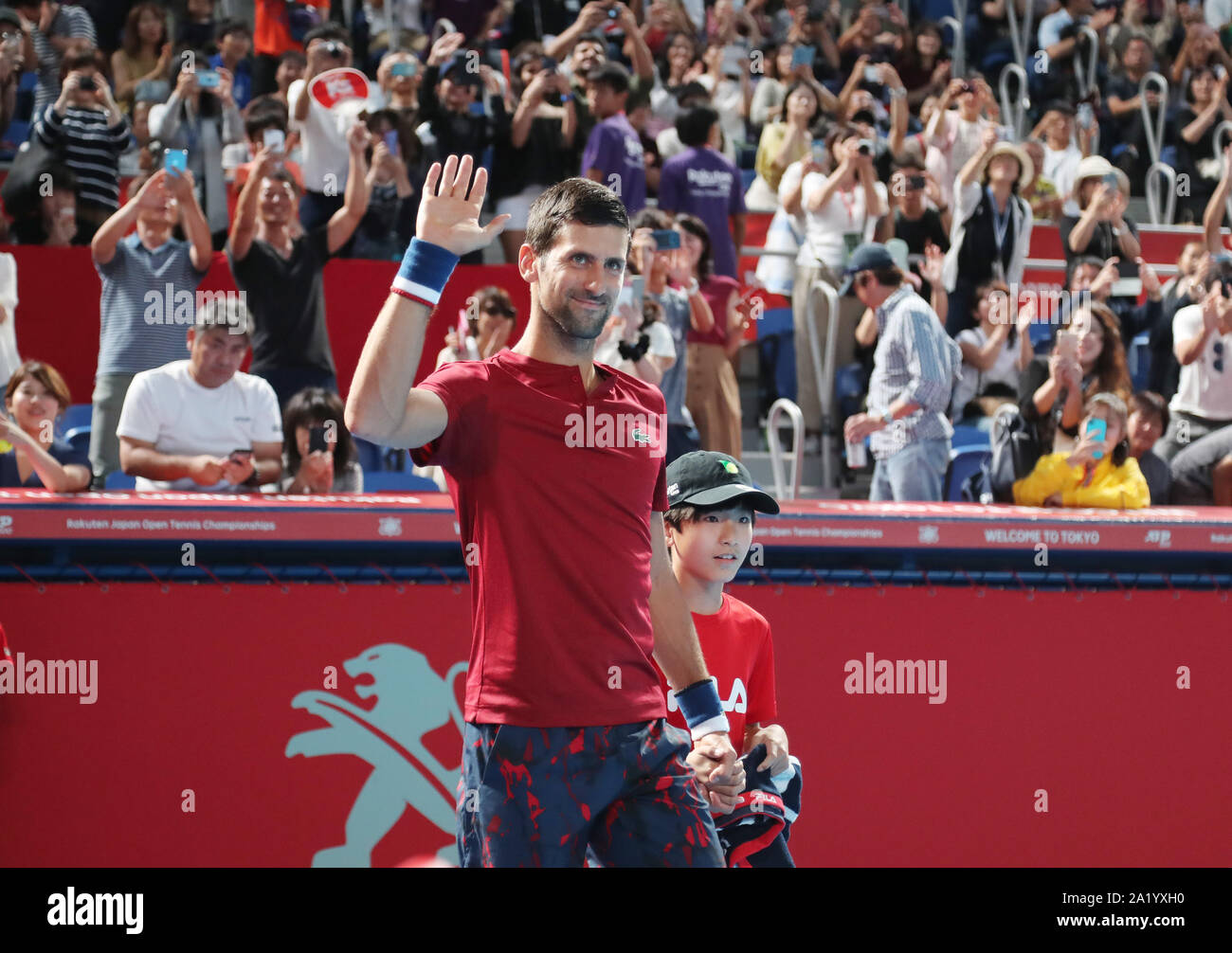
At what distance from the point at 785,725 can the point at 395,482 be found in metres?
2.27

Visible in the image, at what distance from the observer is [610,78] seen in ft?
31.0

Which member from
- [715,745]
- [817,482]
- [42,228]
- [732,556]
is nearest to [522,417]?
[715,745]

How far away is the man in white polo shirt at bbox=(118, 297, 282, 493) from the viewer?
6.06 m

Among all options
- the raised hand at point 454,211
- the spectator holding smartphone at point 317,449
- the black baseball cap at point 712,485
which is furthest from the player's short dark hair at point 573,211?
the spectator holding smartphone at point 317,449

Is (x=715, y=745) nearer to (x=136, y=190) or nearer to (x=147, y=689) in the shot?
(x=147, y=689)

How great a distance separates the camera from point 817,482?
885 centimetres

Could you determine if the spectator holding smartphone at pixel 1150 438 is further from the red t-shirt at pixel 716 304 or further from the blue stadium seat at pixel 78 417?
the blue stadium seat at pixel 78 417

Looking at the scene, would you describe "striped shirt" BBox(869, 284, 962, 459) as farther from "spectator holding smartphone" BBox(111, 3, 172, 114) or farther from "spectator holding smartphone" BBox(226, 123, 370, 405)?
"spectator holding smartphone" BBox(111, 3, 172, 114)

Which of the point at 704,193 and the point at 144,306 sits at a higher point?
the point at 704,193

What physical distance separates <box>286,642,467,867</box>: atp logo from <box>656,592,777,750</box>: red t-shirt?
1608 millimetres

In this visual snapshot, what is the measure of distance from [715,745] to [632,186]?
6.57 metres

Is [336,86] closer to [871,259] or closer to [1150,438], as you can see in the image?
[871,259]

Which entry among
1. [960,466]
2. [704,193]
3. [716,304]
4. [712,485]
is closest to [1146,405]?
[960,466]
